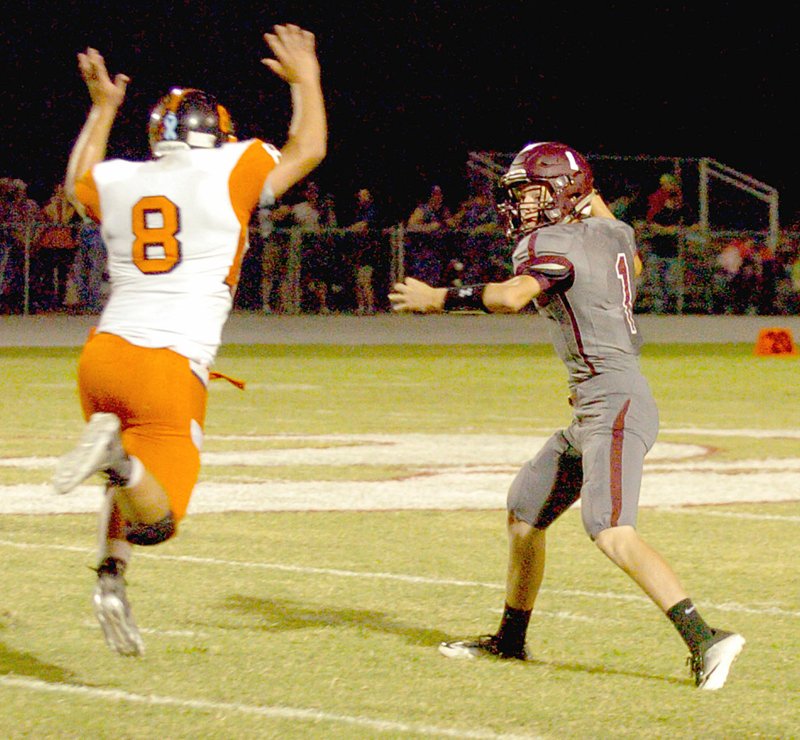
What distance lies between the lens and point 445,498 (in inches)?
376

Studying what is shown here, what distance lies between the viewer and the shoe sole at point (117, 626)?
17.3 feet

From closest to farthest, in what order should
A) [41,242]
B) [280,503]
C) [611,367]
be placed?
[611,367] < [280,503] < [41,242]

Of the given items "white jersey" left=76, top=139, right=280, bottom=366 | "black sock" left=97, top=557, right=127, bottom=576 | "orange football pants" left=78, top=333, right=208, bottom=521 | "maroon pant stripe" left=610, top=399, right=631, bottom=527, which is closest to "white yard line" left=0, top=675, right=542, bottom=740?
"black sock" left=97, top=557, right=127, bottom=576

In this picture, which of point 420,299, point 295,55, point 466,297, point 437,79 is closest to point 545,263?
point 466,297

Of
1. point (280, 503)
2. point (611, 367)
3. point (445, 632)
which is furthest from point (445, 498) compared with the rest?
point (611, 367)

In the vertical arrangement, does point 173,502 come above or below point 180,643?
above

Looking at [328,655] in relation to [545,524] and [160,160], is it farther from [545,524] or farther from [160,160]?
[160,160]

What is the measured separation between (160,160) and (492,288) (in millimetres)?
1102

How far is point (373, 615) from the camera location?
6488 millimetres

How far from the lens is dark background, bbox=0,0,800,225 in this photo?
30609 millimetres

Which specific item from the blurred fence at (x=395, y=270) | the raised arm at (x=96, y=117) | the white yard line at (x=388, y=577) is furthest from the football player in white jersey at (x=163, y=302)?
the blurred fence at (x=395, y=270)

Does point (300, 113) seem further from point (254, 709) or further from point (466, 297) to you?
point (254, 709)

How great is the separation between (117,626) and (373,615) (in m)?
1.42

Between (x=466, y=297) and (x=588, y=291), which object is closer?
(x=466, y=297)
